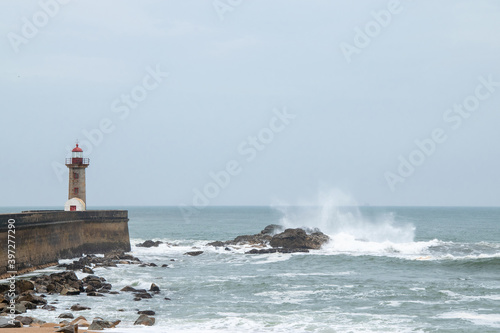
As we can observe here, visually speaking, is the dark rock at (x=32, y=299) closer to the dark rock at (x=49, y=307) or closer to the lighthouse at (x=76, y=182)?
the dark rock at (x=49, y=307)

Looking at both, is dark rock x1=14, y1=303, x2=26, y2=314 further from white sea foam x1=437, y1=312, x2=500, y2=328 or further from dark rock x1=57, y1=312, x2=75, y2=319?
white sea foam x1=437, y1=312, x2=500, y2=328

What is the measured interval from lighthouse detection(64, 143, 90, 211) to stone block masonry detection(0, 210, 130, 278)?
190cm

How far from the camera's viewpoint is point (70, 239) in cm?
2592

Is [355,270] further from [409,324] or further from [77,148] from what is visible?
[77,148]

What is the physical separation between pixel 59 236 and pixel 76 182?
5831 mm

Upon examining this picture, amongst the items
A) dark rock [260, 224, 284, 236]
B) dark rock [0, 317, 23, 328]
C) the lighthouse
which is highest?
the lighthouse

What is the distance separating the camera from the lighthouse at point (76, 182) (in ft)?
97.1

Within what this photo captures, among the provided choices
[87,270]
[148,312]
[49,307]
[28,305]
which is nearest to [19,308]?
[28,305]

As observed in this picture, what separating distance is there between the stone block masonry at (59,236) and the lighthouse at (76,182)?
190 centimetres

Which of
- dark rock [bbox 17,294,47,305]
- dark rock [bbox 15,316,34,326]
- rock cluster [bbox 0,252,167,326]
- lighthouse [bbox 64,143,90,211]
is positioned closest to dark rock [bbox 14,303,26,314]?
rock cluster [bbox 0,252,167,326]

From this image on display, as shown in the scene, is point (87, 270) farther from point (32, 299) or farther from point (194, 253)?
point (194, 253)

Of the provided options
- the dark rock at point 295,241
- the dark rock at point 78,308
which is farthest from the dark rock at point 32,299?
the dark rock at point 295,241

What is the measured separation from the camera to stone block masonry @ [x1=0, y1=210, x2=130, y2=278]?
20.3 metres

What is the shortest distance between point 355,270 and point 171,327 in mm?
13078
